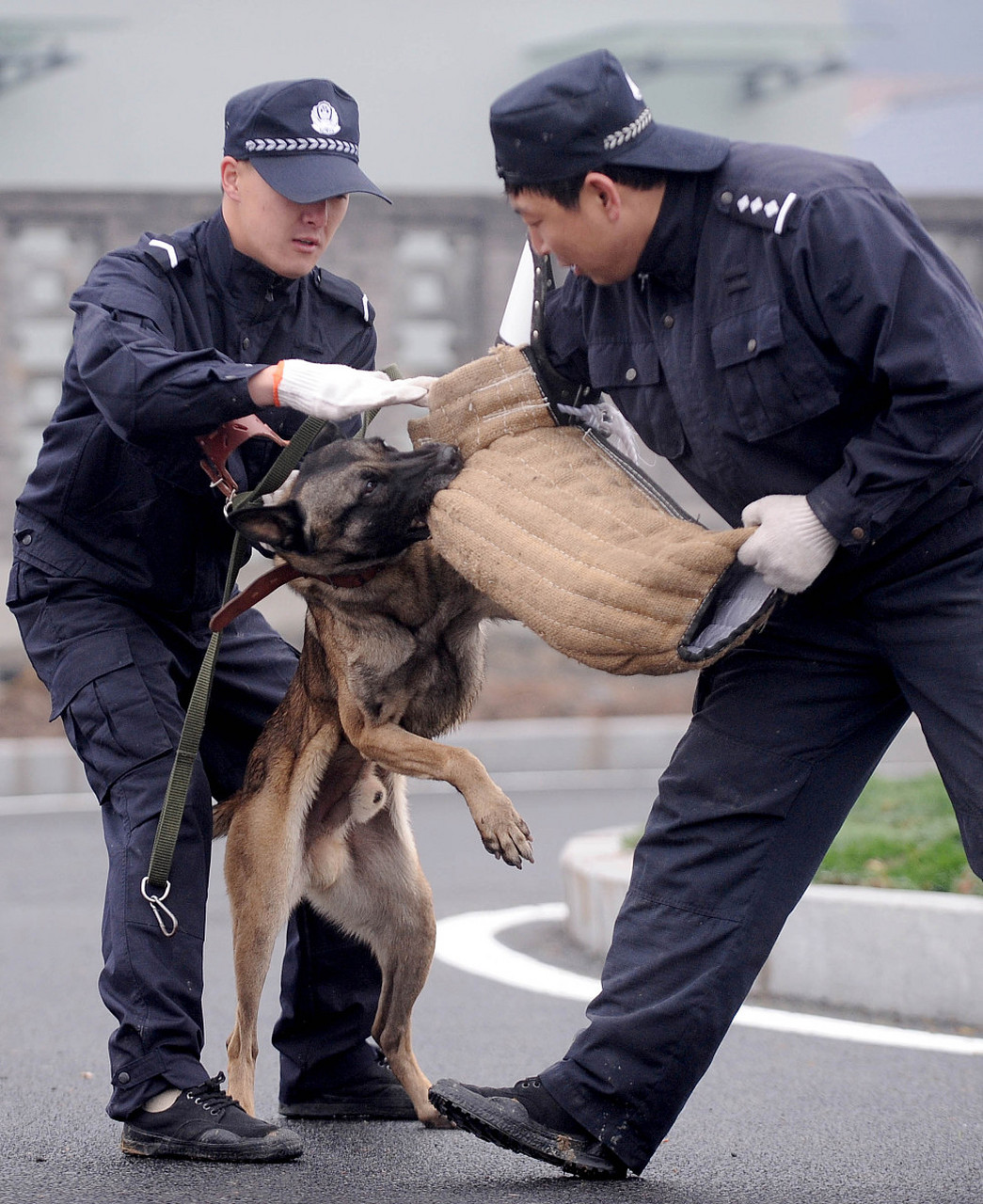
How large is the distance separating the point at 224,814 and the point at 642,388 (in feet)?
5.19

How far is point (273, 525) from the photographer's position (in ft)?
11.5

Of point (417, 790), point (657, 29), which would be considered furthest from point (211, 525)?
point (657, 29)

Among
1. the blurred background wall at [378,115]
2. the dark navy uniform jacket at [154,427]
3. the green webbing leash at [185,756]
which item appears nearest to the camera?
the dark navy uniform jacket at [154,427]

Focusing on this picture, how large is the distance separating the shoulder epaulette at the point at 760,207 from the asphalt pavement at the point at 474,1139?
5.95 ft

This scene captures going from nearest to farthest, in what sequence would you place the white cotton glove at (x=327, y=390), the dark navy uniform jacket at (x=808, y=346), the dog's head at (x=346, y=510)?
the dark navy uniform jacket at (x=808, y=346)
the white cotton glove at (x=327, y=390)
the dog's head at (x=346, y=510)

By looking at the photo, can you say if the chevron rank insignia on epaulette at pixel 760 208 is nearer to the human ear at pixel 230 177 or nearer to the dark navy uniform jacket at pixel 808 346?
the dark navy uniform jacket at pixel 808 346

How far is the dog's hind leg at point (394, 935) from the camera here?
3773mm

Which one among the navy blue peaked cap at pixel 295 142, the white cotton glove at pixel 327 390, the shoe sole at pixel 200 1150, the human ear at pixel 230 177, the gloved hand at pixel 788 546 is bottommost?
the shoe sole at pixel 200 1150

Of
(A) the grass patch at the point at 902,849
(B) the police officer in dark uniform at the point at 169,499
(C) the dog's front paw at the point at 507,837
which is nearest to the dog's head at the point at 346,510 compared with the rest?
(B) the police officer in dark uniform at the point at 169,499

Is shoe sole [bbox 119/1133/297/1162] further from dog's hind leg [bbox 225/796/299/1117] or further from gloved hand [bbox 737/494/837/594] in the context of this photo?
gloved hand [bbox 737/494/837/594]

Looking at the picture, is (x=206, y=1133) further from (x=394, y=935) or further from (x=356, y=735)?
(x=356, y=735)

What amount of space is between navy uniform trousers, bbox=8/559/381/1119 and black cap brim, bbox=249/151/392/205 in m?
0.95

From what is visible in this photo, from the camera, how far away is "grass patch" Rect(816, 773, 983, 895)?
16.9ft

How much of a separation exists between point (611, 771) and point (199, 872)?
6.93m
